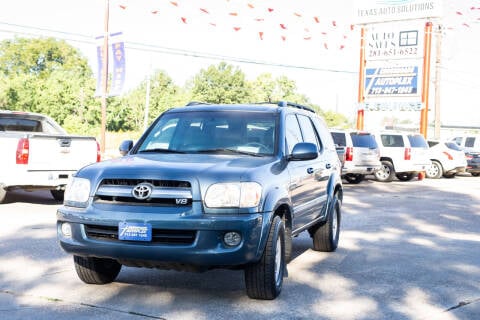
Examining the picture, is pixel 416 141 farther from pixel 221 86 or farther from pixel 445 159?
pixel 221 86

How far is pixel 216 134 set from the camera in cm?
630

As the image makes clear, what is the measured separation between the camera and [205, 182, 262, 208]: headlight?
16.3ft

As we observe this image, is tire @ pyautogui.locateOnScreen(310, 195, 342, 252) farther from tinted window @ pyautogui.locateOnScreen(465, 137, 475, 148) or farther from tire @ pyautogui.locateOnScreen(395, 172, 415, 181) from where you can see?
tinted window @ pyautogui.locateOnScreen(465, 137, 475, 148)

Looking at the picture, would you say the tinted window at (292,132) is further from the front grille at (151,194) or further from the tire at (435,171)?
the tire at (435,171)

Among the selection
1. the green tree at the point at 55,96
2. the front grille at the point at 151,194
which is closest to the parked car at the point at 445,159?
the front grille at the point at 151,194

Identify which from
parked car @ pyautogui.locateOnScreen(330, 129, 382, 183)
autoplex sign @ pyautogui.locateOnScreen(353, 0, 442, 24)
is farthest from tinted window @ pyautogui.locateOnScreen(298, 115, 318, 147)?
autoplex sign @ pyautogui.locateOnScreen(353, 0, 442, 24)

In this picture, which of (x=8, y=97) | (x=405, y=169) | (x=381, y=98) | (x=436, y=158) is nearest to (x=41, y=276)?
(x=405, y=169)

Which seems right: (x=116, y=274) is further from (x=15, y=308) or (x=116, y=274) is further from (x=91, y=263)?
(x=15, y=308)

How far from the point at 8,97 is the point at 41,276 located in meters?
62.6

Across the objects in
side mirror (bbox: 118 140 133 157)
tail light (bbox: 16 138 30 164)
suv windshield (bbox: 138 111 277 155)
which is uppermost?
suv windshield (bbox: 138 111 277 155)

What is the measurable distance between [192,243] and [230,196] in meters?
0.48

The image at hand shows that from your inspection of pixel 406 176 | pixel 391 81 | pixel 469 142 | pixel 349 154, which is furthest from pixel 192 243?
pixel 391 81

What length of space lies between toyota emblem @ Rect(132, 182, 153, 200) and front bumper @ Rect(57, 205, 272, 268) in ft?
0.47

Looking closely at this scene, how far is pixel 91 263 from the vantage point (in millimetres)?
5723
